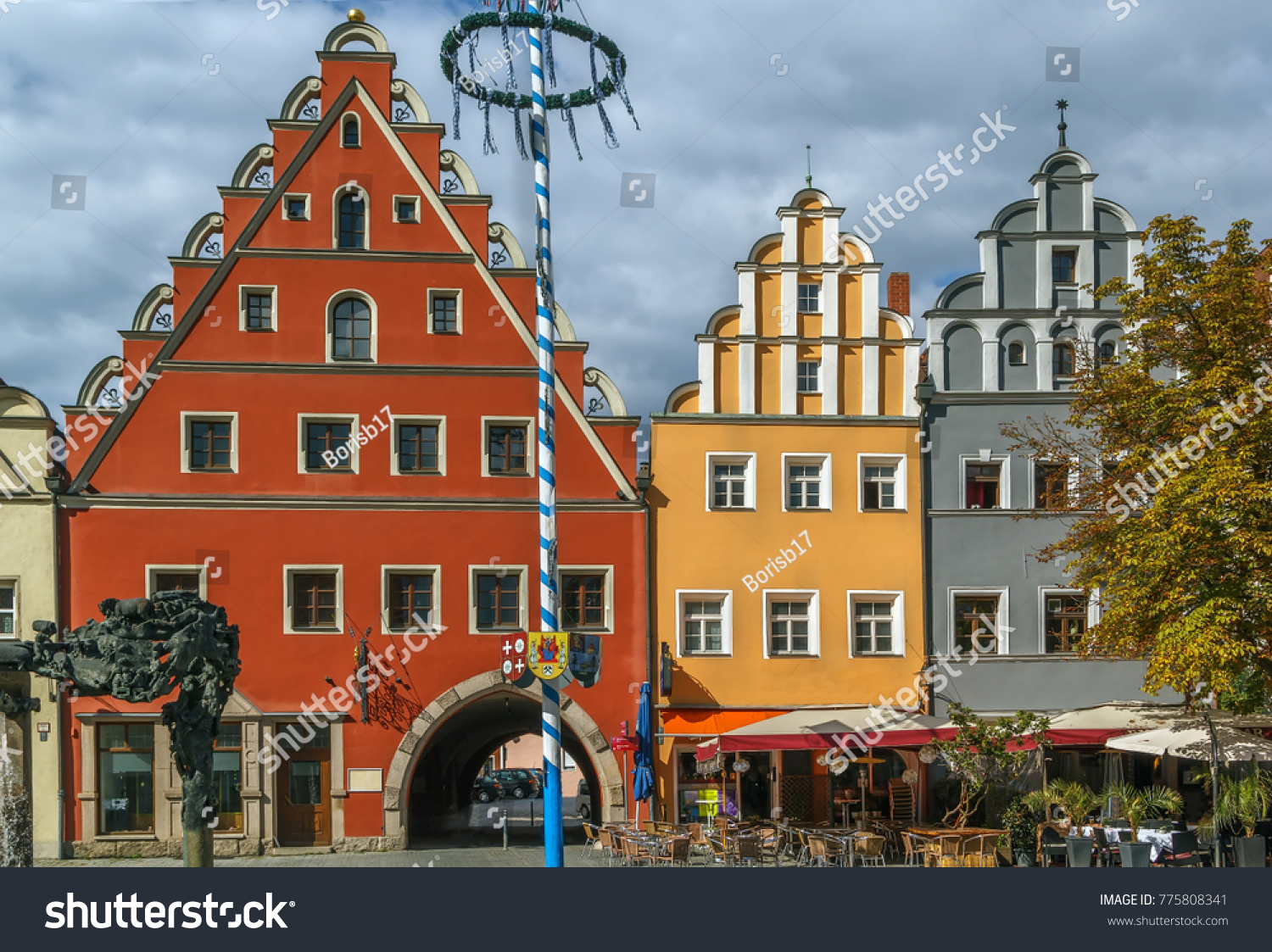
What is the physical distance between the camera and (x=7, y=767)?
76.2 ft

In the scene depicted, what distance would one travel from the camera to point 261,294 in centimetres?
2692

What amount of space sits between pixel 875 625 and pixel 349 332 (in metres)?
12.7

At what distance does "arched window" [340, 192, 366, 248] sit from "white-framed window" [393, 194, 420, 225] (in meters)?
0.67

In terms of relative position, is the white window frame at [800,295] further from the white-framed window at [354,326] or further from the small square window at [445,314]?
the white-framed window at [354,326]

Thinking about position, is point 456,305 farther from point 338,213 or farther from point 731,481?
point 731,481

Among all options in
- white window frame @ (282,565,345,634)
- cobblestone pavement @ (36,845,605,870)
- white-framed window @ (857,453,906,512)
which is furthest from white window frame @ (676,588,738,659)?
white window frame @ (282,565,345,634)

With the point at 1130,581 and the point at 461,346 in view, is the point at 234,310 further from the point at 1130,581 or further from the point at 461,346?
the point at 1130,581

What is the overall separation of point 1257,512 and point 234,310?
64.2 ft

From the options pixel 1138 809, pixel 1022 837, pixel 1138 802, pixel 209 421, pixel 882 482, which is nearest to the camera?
pixel 1022 837

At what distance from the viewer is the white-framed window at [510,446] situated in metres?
27.1

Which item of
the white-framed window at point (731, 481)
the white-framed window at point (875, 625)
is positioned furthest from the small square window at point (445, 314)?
the white-framed window at point (875, 625)

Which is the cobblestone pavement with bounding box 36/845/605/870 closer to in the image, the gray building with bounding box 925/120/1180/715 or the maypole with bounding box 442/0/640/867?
the maypole with bounding box 442/0/640/867

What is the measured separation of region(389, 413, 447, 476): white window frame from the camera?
1056 inches

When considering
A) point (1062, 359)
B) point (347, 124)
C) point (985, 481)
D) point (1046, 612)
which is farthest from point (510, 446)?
point (1062, 359)
